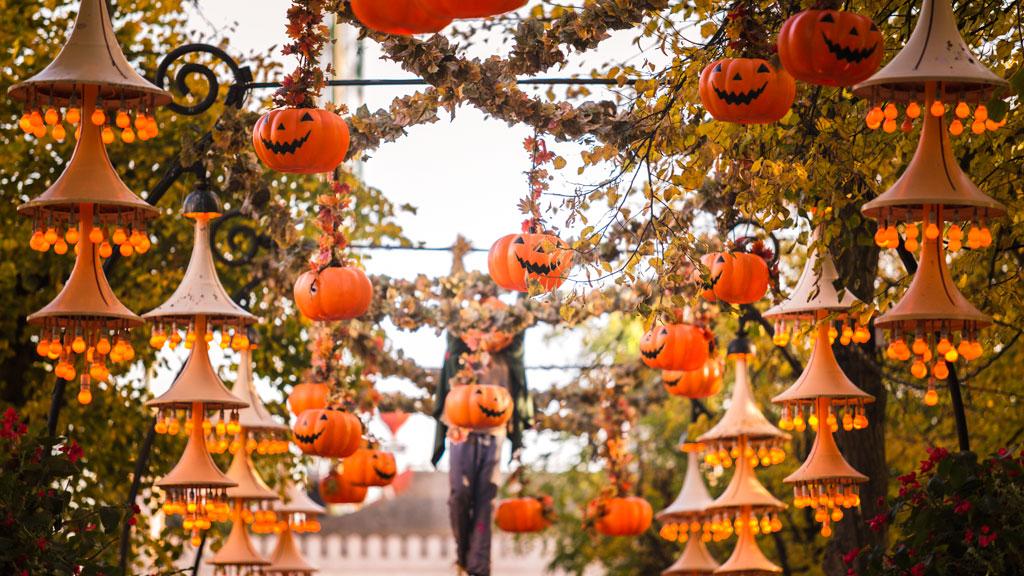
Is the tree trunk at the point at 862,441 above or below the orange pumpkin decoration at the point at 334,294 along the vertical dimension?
below

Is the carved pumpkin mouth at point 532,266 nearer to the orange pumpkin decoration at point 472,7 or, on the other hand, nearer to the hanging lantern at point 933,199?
the hanging lantern at point 933,199

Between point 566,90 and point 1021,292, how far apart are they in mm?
3122

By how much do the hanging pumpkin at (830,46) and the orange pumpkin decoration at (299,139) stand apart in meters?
2.91

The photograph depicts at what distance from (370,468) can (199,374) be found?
3646mm

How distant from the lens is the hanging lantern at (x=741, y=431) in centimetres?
1157

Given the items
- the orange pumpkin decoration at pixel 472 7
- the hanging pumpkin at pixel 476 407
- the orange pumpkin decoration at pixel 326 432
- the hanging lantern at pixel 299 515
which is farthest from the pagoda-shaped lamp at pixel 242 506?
the orange pumpkin decoration at pixel 472 7

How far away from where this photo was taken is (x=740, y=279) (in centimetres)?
984

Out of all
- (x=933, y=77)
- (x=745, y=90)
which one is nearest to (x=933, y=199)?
(x=933, y=77)

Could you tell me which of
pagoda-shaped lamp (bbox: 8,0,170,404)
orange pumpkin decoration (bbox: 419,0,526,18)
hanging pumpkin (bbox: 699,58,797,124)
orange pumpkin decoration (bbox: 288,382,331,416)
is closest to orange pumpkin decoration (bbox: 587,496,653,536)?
orange pumpkin decoration (bbox: 288,382,331,416)

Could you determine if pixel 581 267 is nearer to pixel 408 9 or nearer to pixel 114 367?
pixel 408 9

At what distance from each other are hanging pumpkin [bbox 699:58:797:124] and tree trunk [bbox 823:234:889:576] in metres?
3.79

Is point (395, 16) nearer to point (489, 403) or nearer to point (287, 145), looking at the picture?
point (287, 145)

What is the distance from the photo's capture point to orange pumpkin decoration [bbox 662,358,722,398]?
12812 millimetres

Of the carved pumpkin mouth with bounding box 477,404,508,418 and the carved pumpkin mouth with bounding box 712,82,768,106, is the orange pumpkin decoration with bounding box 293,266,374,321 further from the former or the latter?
the carved pumpkin mouth with bounding box 712,82,768,106
